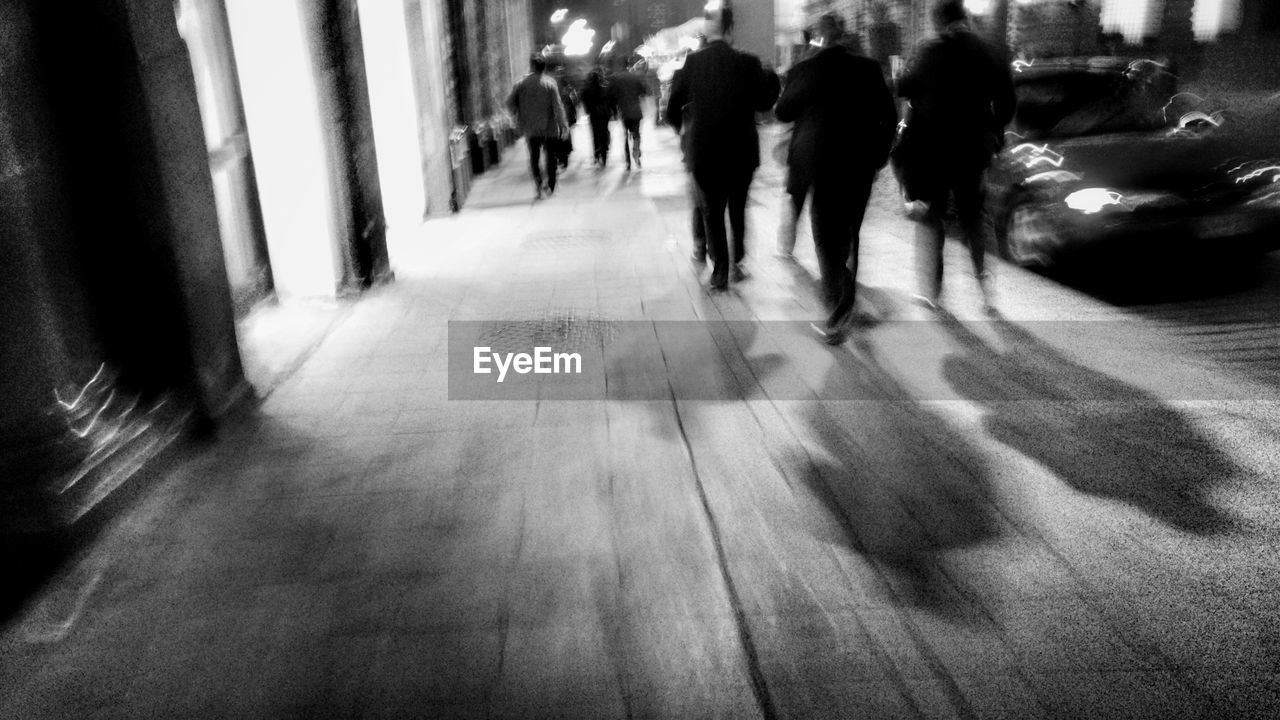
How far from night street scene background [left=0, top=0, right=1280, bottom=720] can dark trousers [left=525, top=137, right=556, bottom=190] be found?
4.85 metres

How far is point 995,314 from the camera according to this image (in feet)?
20.1

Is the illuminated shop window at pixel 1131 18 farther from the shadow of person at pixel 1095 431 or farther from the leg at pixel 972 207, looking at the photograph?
the shadow of person at pixel 1095 431

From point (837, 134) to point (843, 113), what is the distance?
4.9 inches

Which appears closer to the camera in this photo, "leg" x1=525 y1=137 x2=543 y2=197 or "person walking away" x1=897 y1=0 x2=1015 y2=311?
"person walking away" x1=897 y1=0 x2=1015 y2=311

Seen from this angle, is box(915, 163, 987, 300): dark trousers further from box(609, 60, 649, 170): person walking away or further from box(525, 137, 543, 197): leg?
box(609, 60, 649, 170): person walking away

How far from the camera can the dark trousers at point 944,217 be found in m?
5.72

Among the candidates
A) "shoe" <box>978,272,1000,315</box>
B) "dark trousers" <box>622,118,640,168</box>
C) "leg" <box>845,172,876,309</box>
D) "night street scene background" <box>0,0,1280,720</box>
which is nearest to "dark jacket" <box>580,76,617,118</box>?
"dark trousers" <box>622,118,640,168</box>

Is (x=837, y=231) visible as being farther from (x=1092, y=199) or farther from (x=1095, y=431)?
(x=1092, y=199)

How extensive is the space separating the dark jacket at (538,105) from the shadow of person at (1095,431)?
8243mm

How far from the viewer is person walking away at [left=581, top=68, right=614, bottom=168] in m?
15.8

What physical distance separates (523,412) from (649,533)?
151 centimetres

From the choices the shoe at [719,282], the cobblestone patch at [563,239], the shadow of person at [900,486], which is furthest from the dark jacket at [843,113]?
the cobblestone patch at [563,239]

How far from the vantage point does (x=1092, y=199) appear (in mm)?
6297

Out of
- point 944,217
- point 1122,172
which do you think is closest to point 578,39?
point 1122,172
